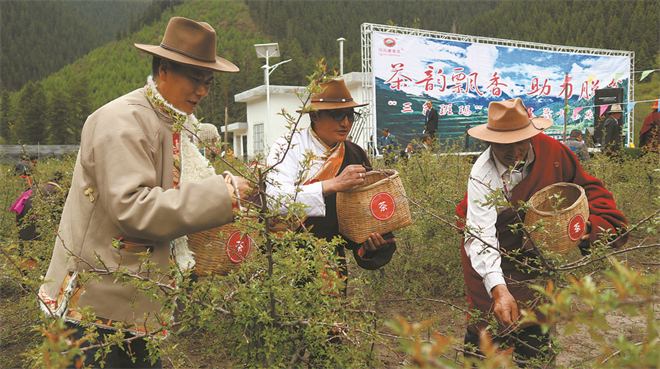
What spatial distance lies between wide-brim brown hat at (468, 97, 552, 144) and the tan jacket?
1339 millimetres

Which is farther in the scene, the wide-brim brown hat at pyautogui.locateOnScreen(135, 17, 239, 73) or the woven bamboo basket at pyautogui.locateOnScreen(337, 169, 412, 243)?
the woven bamboo basket at pyautogui.locateOnScreen(337, 169, 412, 243)

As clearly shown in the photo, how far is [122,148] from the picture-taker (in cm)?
139

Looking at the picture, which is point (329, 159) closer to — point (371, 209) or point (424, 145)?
point (371, 209)

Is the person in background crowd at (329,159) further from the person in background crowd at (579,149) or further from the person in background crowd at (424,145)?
the person in background crowd at (579,149)

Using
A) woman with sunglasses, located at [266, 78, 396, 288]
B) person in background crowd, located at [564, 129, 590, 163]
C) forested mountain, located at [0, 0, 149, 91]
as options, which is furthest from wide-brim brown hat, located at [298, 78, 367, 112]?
forested mountain, located at [0, 0, 149, 91]

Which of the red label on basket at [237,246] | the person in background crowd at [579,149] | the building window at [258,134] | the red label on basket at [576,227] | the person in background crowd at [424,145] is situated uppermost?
the red label on basket at [237,246]

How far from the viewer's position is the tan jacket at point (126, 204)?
4.46 ft

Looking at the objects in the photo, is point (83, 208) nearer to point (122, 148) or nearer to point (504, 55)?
point (122, 148)

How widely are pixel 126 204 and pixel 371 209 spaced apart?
124 centimetres

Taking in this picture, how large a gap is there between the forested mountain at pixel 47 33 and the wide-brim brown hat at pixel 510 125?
268 feet

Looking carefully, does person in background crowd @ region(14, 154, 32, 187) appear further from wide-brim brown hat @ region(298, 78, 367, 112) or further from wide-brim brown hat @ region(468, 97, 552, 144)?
wide-brim brown hat @ region(468, 97, 552, 144)

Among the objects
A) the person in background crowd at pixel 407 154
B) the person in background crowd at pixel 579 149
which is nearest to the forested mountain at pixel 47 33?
the person in background crowd at pixel 407 154

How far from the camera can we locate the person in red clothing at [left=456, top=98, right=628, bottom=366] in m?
2.08

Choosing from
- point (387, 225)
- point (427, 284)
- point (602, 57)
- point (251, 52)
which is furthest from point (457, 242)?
point (251, 52)
